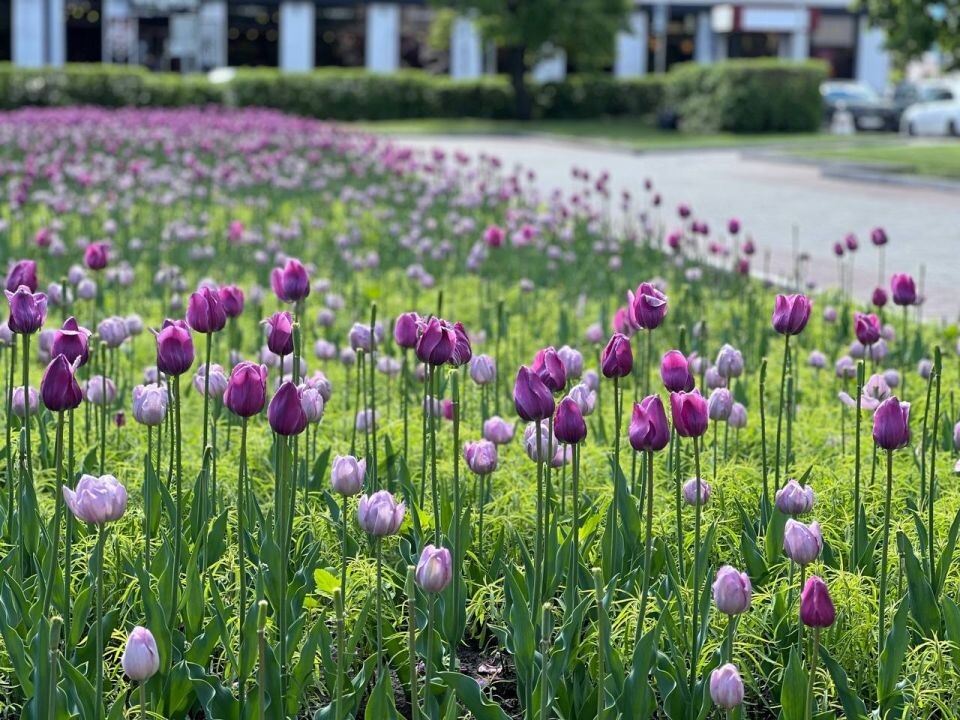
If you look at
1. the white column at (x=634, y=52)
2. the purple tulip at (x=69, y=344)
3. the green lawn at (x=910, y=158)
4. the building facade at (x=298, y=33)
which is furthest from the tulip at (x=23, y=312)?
the white column at (x=634, y=52)

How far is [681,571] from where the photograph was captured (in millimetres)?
3186

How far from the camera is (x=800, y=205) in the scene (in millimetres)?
16141

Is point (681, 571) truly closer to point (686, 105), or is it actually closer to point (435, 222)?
point (435, 222)

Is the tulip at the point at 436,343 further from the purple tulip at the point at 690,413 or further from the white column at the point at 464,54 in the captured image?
the white column at the point at 464,54

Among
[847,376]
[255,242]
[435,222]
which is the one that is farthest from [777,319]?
[435,222]

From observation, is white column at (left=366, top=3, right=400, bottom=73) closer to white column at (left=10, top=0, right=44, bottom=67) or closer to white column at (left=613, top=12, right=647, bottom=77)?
white column at (left=613, top=12, right=647, bottom=77)

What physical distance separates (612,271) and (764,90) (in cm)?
2640

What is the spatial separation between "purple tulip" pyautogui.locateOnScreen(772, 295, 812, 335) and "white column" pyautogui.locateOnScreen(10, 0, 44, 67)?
51.1 meters

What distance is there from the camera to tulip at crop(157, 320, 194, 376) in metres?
2.80

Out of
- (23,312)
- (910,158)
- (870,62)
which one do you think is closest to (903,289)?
(23,312)

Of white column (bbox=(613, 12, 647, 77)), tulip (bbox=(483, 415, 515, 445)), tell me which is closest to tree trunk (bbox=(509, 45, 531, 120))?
white column (bbox=(613, 12, 647, 77))

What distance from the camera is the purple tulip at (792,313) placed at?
125 inches

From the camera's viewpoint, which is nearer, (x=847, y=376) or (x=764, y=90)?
(x=847, y=376)

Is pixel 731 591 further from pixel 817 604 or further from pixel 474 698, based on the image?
pixel 474 698
